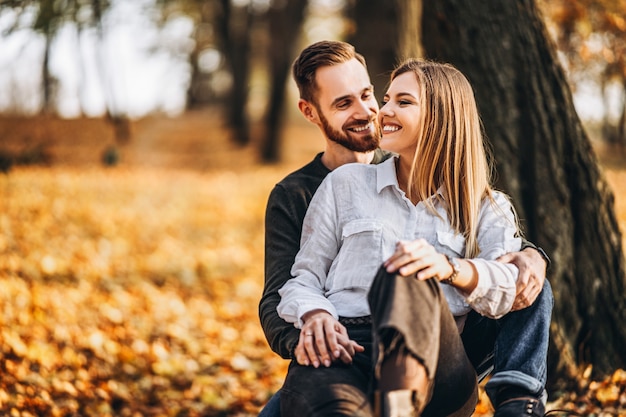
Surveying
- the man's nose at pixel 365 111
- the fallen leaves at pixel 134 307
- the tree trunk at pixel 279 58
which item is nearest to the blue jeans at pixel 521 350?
the man's nose at pixel 365 111

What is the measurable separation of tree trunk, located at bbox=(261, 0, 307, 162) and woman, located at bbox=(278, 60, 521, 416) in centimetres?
1437

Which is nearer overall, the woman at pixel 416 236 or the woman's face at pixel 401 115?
the woman at pixel 416 236

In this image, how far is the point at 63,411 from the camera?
4.46 m

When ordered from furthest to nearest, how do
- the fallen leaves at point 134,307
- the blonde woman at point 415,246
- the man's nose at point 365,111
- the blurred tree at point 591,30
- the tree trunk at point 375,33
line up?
1. the blurred tree at point 591,30
2. the tree trunk at point 375,33
3. the fallen leaves at point 134,307
4. the man's nose at point 365,111
5. the blonde woman at point 415,246

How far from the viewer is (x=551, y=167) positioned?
3953 millimetres

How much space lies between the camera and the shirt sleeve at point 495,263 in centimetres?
245

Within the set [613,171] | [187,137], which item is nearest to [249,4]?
[187,137]

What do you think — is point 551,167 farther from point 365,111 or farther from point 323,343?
point 323,343

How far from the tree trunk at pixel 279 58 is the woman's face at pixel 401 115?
564 inches

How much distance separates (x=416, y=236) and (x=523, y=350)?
588mm

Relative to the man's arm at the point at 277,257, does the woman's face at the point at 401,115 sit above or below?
above

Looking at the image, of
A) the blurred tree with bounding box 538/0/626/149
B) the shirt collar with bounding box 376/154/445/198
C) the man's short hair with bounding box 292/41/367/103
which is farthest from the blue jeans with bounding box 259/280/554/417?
the blurred tree with bounding box 538/0/626/149

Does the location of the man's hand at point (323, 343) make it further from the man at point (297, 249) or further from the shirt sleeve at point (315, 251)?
the shirt sleeve at point (315, 251)

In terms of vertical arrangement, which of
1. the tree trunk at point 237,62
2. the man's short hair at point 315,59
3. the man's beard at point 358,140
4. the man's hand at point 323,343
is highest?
the tree trunk at point 237,62
